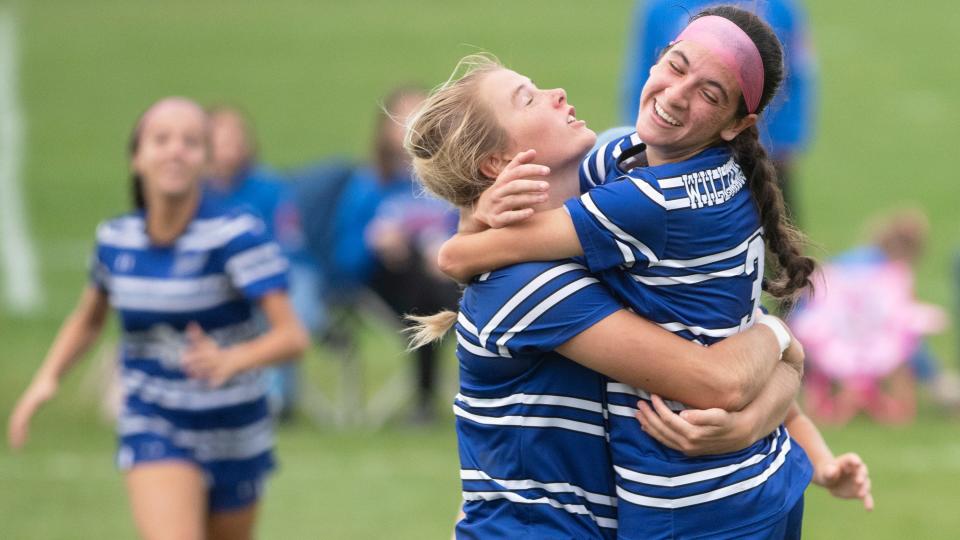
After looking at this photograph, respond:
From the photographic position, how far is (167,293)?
206 inches

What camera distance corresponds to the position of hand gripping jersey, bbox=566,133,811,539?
311 centimetres

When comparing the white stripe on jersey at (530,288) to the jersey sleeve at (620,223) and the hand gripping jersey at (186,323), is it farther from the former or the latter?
the hand gripping jersey at (186,323)

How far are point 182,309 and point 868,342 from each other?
210 inches

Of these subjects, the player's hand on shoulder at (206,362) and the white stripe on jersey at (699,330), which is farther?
the player's hand on shoulder at (206,362)

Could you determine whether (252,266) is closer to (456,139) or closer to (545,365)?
(456,139)

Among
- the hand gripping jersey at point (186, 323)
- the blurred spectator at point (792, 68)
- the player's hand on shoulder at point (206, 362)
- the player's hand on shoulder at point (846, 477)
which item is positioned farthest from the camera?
the blurred spectator at point (792, 68)

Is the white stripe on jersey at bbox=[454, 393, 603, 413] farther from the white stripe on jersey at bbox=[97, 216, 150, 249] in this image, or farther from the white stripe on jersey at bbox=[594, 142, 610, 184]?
the white stripe on jersey at bbox=[97, 216, 150, 249]

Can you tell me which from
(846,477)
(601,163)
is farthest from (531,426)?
(846,477)

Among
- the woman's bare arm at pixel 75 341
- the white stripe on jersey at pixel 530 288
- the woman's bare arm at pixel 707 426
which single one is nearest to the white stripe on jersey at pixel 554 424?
the woman's bare arm at pixel 707 426

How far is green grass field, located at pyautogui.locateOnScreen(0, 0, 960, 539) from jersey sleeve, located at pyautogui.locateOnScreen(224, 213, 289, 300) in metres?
1.26

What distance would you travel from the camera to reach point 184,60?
80.0 ft

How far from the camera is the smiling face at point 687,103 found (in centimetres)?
315

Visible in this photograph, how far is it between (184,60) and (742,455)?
22061mm

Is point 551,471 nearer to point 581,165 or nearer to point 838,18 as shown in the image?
point 581,165
